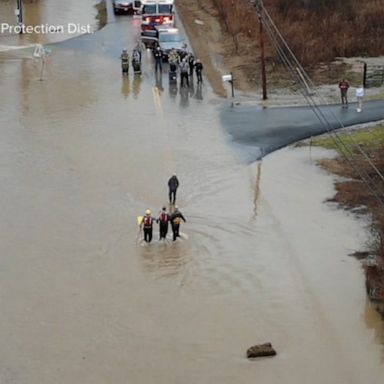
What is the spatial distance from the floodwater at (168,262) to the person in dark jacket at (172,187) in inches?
15.9

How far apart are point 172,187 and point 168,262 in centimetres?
341

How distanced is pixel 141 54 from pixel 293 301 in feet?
82.8

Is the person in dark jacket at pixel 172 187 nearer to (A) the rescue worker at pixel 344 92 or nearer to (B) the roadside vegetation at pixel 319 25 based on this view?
(A) the rescue worker at pixel 344 92

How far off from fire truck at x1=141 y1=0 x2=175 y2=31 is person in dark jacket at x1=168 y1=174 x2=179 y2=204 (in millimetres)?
22685

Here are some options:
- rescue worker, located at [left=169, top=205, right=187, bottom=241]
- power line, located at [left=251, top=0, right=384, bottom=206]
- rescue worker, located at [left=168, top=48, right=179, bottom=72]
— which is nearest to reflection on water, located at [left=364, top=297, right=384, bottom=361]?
power line, located at [left=251, top=0, right=384, bottom=206]

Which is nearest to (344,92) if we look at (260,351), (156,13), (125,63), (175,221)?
(125,63)

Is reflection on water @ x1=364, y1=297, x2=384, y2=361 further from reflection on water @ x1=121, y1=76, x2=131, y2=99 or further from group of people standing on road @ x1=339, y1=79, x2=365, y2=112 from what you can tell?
reflection on water @ x1=121, y1=76, x2=131, y2=99

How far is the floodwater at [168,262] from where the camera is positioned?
17.2 m

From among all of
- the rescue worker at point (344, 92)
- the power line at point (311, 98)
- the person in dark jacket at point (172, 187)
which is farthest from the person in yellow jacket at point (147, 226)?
the rescue worker at point (344, 92)

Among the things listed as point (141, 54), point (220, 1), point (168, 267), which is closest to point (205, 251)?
point (168, 267)

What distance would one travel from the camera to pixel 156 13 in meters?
46.5

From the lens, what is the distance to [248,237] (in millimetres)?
22641

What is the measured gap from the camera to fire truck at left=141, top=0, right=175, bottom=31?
46.0 metres

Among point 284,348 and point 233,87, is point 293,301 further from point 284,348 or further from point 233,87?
point 233,87
